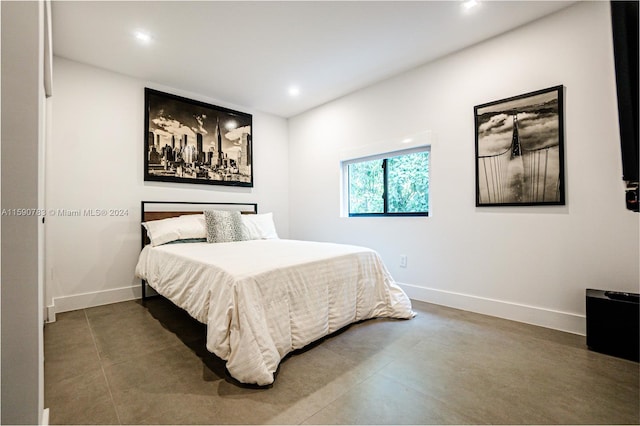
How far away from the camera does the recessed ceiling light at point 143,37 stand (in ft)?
→ 8.11

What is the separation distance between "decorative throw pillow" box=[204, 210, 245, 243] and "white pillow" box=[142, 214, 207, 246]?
0.10 meters

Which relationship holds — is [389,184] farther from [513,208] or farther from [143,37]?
[143,37]

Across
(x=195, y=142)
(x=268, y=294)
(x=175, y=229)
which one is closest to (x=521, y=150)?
(x=268, y=294)

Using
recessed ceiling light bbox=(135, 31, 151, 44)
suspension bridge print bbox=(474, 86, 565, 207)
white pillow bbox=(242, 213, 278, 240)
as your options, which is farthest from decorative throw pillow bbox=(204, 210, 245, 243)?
suspension bridge print bbox=(474, 86, 565, 207)

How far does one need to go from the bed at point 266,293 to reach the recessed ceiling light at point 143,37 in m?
1.82

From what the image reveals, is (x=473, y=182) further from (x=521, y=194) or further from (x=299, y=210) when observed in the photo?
(x=299, y=210)

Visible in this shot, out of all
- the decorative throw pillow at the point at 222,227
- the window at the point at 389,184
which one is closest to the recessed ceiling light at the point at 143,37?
the decorative throw pillow at the point at 222,227

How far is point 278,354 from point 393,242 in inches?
80.8

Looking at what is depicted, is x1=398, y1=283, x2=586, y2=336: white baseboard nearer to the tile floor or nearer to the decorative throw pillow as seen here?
the tile floor

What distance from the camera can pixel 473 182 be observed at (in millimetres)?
2695

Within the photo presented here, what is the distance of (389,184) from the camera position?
11.5 ft

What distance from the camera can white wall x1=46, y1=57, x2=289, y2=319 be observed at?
9.12 ft

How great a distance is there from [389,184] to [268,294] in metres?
2.30

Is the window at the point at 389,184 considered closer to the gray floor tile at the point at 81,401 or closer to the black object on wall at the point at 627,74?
the black object on wall at the point at 627,74
